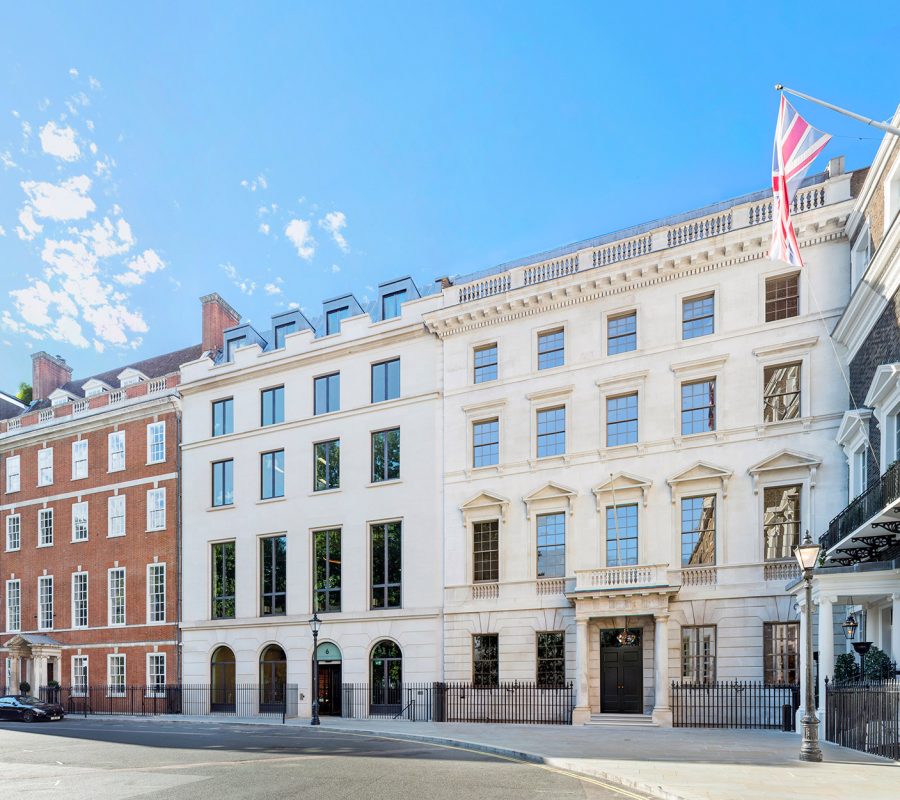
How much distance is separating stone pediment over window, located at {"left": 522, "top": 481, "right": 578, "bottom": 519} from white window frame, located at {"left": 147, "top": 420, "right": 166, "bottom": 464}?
63.2ft

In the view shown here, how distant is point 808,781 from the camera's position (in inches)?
529

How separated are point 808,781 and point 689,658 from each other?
46.2 ft

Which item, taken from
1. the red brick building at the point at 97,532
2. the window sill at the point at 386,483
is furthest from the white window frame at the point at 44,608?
the window sill at the point at 386,483

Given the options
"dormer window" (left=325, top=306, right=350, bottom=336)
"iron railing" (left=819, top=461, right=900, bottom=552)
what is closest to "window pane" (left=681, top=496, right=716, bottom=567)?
"iron railing" (left=819, top=461, right=900, bottom=552)

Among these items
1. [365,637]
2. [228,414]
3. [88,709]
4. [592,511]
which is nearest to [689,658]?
[592,511]

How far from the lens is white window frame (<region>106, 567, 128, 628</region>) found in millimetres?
41219

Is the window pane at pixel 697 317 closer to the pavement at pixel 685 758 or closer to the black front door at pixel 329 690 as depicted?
the pavement at pixel 685 758

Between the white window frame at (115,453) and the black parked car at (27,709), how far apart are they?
11748 millimetres

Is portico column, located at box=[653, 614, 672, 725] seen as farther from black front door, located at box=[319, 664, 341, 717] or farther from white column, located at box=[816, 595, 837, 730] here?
black front door, located at box=[319, 664, 341, 717]

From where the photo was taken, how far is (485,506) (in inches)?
1251

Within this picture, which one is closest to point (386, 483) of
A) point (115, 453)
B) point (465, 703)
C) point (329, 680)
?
point (329, 680)

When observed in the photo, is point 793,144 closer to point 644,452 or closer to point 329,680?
point 644,452

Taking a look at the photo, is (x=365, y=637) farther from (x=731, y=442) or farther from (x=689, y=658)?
(x=731, y=442)

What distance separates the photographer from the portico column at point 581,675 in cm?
2762
